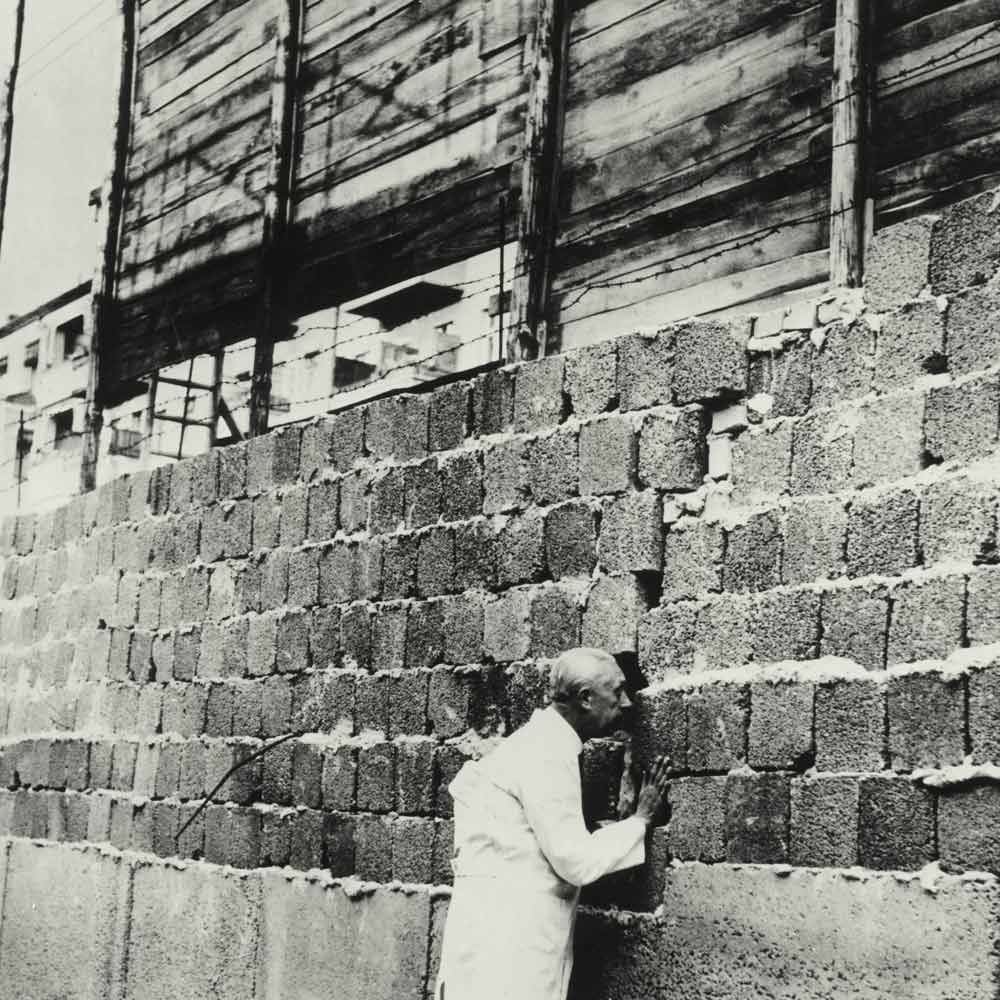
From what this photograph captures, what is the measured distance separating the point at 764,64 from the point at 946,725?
2.91 metres

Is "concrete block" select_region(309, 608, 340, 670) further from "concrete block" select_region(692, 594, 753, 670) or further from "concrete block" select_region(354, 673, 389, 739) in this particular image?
"concrete block" select_region(692, 594, 753, 670)

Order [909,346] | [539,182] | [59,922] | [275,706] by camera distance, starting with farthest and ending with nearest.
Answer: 1. [59,922]
2. [275,706]
3. [539,182]
4. [909,346]

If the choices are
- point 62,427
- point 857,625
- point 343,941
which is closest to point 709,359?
point 857,625

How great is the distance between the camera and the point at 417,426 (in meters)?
7.01

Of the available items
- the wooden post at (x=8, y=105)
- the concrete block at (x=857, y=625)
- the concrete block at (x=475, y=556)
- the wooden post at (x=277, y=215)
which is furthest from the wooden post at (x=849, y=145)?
the wooden post at (x=8, y=105)

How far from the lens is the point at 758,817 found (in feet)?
16.8

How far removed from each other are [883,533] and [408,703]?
8.02 ft

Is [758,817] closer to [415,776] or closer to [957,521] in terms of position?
[957,521]

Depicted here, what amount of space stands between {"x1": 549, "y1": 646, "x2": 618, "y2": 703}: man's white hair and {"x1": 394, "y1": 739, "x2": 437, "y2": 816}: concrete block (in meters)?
1.12

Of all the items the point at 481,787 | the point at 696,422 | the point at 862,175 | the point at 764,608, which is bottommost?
the point at 481,787

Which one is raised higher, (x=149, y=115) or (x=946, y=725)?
(x=149, y=115)

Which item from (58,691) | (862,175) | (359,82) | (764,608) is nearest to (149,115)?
(359,82)

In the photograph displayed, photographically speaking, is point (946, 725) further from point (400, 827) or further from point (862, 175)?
point (400, 827)

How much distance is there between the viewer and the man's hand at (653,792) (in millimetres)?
5445
